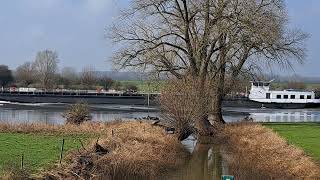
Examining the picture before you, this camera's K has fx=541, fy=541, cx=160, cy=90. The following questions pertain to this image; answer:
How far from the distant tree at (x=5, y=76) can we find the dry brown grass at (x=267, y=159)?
110214 millimetres

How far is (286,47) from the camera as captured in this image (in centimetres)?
4406

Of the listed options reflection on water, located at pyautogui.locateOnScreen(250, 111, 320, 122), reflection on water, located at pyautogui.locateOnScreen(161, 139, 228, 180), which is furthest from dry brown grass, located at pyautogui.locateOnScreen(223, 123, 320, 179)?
reflection on water, located at pyautogui.locateOnScreen(250, 111, 320, 122)

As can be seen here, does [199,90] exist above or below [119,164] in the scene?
above

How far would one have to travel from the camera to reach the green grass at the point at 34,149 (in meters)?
18.5

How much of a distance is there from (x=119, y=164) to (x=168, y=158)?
16.7 feet

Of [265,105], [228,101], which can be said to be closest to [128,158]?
[228,101]

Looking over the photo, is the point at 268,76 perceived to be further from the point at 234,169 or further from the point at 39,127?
the point at 234,169

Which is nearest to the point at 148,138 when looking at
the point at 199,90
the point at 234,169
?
the point at 234,169

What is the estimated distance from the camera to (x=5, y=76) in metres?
136

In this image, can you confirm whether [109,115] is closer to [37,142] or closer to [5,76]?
[37,142]

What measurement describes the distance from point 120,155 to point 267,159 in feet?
21.2

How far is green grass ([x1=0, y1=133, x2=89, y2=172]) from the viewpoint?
18.5 m

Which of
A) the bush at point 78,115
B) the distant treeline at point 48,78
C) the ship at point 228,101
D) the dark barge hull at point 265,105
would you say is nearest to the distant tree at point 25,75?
the distant treeline at point 48,78

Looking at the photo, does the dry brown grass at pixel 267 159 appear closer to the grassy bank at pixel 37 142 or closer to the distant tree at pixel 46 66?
the grassy bank at pixel 37 142
